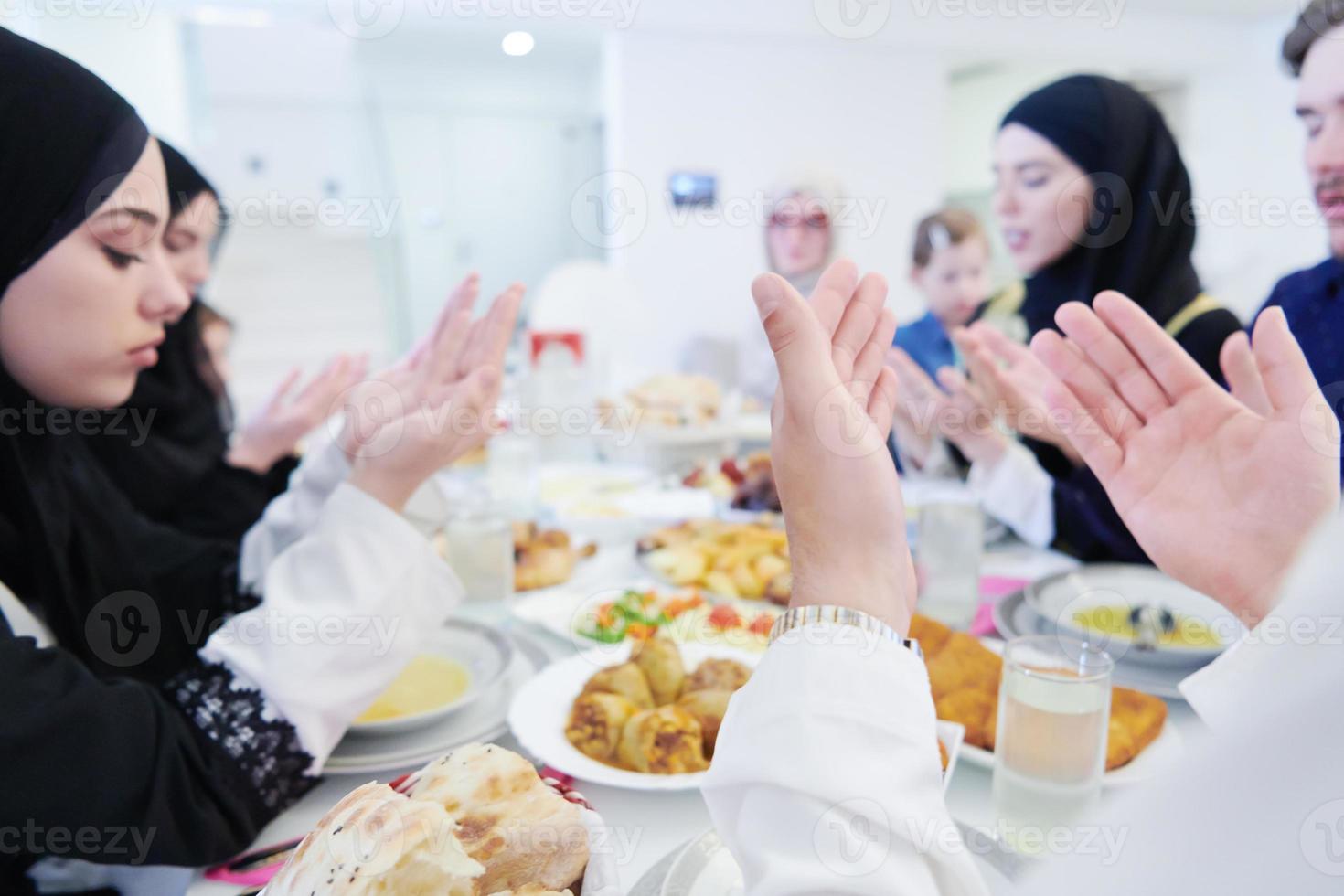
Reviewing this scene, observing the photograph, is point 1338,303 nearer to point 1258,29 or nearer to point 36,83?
point 36,83

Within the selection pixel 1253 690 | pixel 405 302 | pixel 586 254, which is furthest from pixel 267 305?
pixel 1253 690

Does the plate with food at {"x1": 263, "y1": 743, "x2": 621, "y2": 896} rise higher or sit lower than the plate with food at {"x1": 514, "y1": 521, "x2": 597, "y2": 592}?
higher

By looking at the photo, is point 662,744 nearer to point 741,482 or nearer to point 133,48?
point 741,482

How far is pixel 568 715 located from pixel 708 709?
0.15 m

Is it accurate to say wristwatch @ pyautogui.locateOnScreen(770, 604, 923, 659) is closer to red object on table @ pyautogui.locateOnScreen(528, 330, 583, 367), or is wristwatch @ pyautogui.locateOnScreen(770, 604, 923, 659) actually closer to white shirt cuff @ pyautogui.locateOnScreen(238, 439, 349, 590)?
white shirt cuff @ pyautogui.locateOnScreen(238, 439, 349, 590)

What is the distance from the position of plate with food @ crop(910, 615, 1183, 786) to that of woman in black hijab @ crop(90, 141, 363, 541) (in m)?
1.38

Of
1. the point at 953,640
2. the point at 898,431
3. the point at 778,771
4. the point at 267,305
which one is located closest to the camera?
the point at 778,771

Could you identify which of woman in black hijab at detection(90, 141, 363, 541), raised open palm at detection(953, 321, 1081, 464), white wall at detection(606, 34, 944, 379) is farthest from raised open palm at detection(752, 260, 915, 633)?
white wall at detection(606, 34, 944, 379)

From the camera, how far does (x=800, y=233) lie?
154 inches

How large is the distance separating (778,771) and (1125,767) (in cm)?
52

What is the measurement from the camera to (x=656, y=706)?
3.01 ft

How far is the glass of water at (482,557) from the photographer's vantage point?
129 centimetres

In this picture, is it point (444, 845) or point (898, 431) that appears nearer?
point (444, 845)

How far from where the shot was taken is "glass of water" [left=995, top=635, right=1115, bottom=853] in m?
0.74
